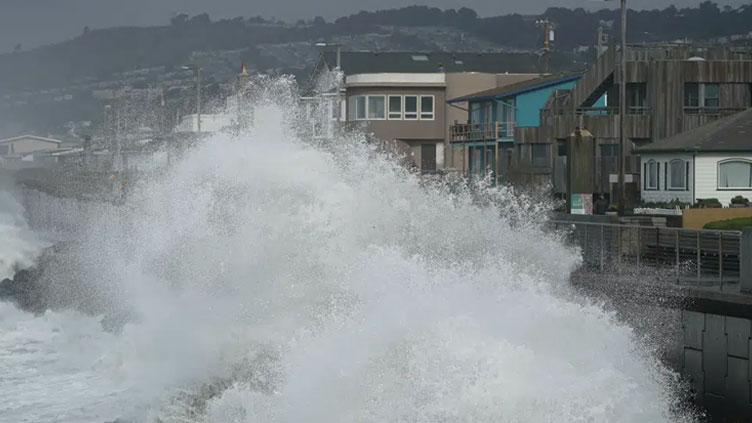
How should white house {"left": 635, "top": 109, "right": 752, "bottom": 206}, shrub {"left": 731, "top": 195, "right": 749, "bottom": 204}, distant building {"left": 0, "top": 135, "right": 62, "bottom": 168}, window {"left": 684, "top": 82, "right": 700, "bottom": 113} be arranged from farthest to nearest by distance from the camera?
distant building {"left": 0, "top": 135, "right": 62, "bottom": 168} → window {"left": 684, "top": 82, "right": 700, "bottom": 113} → white house {"left": 635, "top": 109, "right": 752, "bottom": 206} → shrub {"left": 731, "top": 195, "right": 749, "bottom": 204}

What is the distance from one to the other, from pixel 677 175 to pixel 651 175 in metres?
1.61

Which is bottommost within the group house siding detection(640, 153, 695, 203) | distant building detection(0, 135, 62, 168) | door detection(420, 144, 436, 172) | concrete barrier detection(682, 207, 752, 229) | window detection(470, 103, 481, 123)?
concrete barrier detection(682, 207, 752, 229)

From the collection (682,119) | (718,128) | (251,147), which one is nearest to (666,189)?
(718,128)

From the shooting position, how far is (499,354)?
14.0 metres

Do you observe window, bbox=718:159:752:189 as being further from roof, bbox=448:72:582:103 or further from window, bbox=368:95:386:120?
window, bbox=368:95:386:120

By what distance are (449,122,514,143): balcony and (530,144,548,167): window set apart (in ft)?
22.0

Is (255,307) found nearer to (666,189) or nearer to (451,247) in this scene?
(451,247)

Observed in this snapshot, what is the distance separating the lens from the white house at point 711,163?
35.0 meters

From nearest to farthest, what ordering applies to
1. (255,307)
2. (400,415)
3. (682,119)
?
(400,415) → (255,307) → (682,119)

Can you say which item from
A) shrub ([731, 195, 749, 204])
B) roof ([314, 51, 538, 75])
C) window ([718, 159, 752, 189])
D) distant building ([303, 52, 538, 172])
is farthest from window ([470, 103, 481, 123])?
shrub ([731, 195, 749, 204])

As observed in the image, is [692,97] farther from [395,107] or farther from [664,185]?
[395,107]

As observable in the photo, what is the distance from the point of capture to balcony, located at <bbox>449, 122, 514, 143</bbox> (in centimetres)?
5850

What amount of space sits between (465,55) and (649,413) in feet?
236

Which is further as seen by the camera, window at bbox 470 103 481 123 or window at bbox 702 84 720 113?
window at bbox 470 103 481 123
